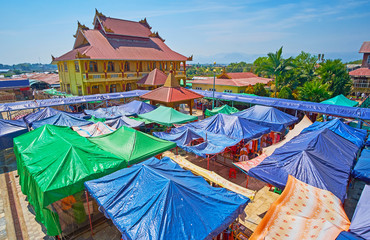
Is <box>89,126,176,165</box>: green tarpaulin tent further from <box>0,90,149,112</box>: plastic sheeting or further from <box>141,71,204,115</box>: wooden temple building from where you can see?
<box>0,90,149,112</box>: plastic sheeting

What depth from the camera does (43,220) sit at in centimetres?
727

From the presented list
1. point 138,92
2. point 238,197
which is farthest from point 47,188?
point 138,92

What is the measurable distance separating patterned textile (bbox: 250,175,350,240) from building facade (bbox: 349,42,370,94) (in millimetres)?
39938

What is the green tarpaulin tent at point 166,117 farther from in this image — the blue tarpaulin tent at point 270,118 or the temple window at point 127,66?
the temple window at point 127,66

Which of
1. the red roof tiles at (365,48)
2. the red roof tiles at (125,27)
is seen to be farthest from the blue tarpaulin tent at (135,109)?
the red roof tiles at (365,48)

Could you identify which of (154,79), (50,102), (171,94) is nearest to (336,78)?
(171,94)

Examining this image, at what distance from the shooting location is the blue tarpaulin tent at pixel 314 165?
24.9ft

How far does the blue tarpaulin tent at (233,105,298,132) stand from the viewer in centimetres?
1491

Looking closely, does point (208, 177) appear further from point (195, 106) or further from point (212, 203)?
point (195, 106)

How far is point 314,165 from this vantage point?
26.0 feet

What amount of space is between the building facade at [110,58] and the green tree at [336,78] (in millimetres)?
21487

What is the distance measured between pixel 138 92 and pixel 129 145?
17.2 meters

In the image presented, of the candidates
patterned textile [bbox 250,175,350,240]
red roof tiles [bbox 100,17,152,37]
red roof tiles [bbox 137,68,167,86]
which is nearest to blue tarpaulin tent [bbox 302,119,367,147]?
patterned textile [bbox 250,175,350,240]

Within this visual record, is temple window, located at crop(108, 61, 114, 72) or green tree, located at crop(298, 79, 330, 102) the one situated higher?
temple window, located at crop(108, 61, 114, 72)
